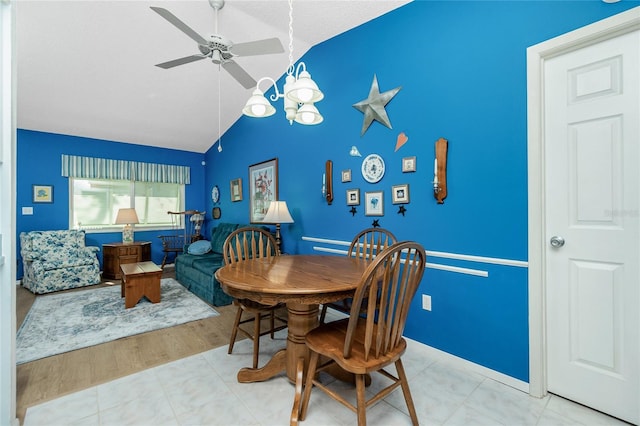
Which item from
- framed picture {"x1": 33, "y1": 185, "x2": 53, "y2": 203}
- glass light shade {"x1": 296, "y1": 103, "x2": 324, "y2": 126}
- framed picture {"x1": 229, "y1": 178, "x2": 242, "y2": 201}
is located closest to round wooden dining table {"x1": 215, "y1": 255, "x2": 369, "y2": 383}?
glass light shade {"x1": 296, "y1": 103, "x2": 324, "y2": 126}

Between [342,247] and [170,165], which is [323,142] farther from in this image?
[170,165]

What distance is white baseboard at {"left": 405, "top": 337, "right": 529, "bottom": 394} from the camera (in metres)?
1.77

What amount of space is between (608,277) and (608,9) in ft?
4.61

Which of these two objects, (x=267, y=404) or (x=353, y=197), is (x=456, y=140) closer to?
(x=353, y=197)

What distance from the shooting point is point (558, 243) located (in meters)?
1.67

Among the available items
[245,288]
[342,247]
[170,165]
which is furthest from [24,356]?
[170,165]

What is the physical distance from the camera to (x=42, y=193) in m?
4.46

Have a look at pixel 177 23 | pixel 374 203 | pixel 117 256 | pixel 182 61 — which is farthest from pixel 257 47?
pixel 117 256

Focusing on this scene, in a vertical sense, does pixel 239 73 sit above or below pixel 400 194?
above

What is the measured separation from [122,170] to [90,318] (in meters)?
3.08

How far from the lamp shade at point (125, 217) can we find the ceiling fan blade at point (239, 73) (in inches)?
136

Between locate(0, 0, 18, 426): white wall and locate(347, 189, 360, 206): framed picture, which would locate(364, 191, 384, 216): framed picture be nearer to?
locate(347, 189, 360, 206): framed picture

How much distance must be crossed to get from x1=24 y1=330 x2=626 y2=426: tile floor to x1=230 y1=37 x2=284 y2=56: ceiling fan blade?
2377 millimetres

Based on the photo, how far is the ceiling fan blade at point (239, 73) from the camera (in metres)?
2.41
